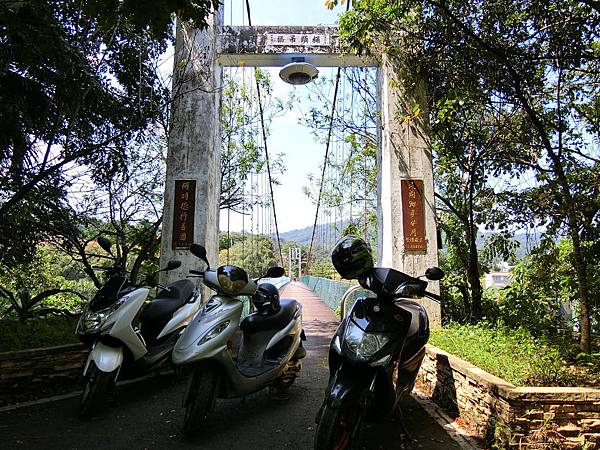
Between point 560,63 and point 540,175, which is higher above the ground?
point 560,63

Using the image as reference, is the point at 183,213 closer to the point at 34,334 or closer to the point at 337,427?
the point at 34,334

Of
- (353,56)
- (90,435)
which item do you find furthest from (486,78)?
(90,435)

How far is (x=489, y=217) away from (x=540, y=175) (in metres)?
0.60

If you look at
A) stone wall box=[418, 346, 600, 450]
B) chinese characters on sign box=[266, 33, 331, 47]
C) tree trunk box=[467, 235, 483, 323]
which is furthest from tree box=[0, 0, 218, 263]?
tree trunk box=[467, 235, 483, 323]

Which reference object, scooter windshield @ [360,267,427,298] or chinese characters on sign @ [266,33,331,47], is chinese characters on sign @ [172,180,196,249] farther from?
scooter windshield @ [360,267,427,298]

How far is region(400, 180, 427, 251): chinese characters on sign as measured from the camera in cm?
430

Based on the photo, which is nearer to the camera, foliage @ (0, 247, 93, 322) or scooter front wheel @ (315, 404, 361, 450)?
scooter front wheel @ (315, 404, 361, 450)

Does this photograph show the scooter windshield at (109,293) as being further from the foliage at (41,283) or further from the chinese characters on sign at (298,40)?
the chinese characters on sign at (298,40)

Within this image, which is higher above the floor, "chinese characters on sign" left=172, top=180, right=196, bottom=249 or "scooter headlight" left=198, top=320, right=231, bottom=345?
"chinese characters on sign" left=172, top=180, right=196, bottom=249

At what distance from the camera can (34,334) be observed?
10.2 feet

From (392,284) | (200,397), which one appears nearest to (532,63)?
(392,284)

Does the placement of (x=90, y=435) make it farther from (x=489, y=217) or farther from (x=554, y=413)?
(x=489, y=217)

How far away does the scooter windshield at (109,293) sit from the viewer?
8.02 feet

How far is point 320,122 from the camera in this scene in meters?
5.90
